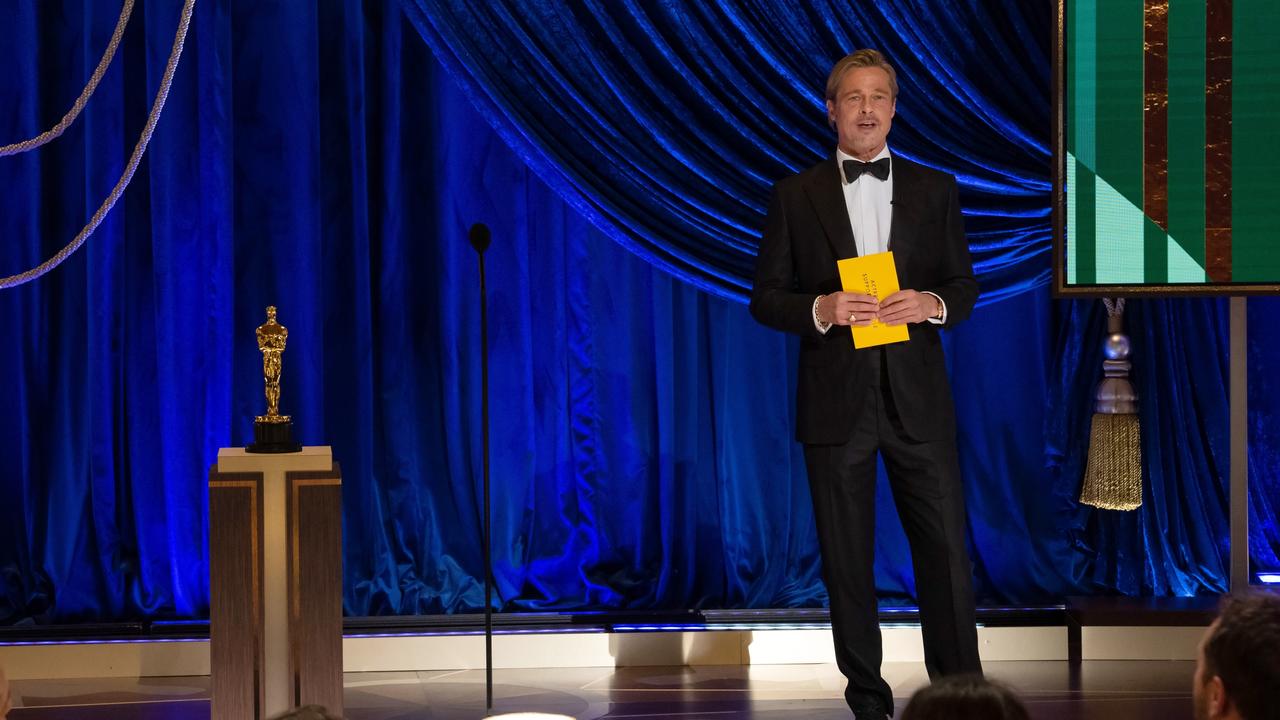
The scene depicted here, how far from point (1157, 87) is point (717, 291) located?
131cm

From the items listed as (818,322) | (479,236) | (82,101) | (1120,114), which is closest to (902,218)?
(818,322)

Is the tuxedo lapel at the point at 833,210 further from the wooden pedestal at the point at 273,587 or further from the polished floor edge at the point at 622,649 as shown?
the polished floor edge at the point at 622,649

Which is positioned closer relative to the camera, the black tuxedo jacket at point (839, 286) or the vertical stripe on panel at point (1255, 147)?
the black tuxedo jacket at point (839, 286)

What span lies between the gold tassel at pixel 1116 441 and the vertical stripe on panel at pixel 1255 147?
1.53ft

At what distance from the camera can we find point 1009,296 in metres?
4.63

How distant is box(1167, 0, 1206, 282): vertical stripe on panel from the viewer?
13.7ft

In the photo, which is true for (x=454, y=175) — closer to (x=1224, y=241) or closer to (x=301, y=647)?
(x=301, y=647)

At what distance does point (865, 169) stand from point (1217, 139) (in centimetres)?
116

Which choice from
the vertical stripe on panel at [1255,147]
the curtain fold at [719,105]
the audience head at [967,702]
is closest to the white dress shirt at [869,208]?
the curtain fold at [719,105]

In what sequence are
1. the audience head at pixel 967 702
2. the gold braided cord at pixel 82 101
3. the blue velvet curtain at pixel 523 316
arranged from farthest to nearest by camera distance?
the blue velvet curtain at pixel 523 316 → the gold braided cord at pixel 82 101 → the audience head at pixel 967 702

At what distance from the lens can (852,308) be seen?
136 inches

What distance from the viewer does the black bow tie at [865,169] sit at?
3631 mm

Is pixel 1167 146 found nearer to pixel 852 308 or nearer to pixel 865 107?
pixel 865 107

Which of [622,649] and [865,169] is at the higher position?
[865,169]
